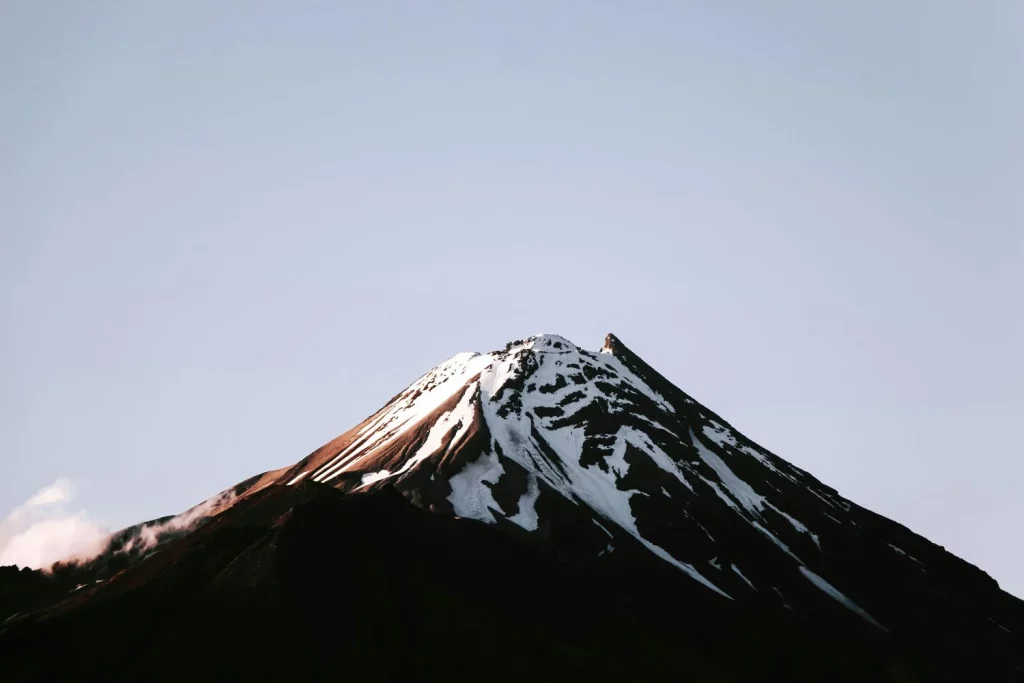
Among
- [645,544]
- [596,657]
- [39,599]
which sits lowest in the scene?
[596,657]

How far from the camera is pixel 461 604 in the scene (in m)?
157

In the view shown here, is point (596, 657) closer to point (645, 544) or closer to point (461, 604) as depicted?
point (461, 604)

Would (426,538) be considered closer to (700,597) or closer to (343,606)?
(343,606)

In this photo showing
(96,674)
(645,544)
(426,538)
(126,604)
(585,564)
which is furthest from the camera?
(645,544)

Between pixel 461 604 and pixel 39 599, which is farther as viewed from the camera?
pixel 39 599

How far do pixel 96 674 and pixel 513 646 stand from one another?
54.2 m

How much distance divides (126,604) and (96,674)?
46.6 feet

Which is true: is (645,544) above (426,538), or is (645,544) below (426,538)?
below

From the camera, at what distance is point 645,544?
197m

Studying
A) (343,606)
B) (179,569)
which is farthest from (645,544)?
(179,569)

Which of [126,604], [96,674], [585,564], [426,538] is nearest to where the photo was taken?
[96,674]

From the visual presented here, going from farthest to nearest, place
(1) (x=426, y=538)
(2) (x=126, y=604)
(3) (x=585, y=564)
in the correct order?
(3) (x=585, y=564), (1) (x=426, y=538), (2) (x=126, y=604)

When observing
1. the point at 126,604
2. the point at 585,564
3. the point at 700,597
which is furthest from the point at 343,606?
the point at 700,597

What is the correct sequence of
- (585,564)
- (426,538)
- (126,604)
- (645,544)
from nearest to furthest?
(126,604) < (426,538) < (585,564) < (645,544)
